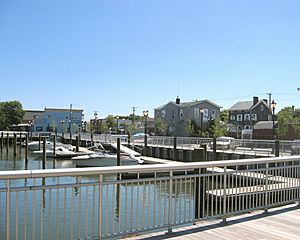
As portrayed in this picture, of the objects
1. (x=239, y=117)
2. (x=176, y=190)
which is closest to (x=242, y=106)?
(x=239, y=117)

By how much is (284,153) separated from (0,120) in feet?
305

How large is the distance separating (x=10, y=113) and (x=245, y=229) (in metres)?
108

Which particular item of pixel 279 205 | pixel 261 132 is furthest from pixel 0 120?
pixel 279 205

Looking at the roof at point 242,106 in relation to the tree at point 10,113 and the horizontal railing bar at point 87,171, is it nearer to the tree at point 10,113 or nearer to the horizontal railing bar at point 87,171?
the tree at point 10,113

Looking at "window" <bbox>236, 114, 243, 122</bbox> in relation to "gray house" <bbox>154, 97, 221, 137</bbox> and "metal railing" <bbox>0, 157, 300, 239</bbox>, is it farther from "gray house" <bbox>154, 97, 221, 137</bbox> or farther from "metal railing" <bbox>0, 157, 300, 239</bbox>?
"metal railing" <bbox>0, 157, 300, 239</bbox>

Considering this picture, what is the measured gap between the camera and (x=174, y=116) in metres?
76.7

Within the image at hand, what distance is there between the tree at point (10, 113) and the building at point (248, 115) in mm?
63684

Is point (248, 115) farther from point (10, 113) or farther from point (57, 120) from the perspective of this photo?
point (10, 113)

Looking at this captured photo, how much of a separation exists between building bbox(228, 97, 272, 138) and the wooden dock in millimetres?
68825

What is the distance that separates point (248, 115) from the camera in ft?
253

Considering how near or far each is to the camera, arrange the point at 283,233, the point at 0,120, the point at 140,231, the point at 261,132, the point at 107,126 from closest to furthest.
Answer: the point at 140,231, the point at 283,233, the point at 261,132, the point at 0,120, the point at 107,126

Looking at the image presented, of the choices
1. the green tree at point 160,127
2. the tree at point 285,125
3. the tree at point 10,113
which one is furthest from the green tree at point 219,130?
the tree at point 10,113

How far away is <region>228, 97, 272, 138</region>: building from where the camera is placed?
76.3 meters

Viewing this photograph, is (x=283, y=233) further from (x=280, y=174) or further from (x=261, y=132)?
(x=261, y=132)
